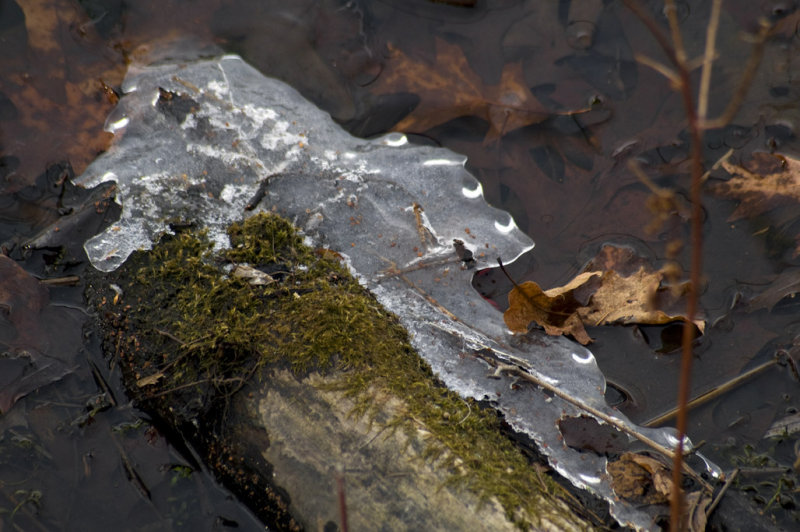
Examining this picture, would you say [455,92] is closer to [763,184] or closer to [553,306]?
[553,306]

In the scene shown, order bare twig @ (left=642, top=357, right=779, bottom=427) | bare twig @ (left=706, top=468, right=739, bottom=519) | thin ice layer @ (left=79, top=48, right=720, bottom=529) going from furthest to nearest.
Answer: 1. bare twig @ (left=642, top=357, right=779, bottom=427)
2. thin ice layer @ (left=79, top=48, right=720, bottom=529)
3. bare twig @ (left=706, top=468, right=739, bottom=519)

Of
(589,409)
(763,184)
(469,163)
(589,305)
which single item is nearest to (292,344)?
(589,409)

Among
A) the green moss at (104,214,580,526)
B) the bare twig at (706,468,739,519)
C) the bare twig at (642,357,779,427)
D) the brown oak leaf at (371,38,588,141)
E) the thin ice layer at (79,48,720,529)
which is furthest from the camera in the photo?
the brown oak leaf at (371,38,588,141)

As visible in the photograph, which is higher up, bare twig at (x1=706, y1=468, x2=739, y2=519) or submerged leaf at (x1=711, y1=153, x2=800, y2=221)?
submerged leaf at (x1=711, y1=153, x2=800, y2=221)

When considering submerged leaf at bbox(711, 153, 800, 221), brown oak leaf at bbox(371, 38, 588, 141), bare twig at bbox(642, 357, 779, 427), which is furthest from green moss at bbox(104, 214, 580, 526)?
submerged leaf at bbox(711, 153, 800, 221)

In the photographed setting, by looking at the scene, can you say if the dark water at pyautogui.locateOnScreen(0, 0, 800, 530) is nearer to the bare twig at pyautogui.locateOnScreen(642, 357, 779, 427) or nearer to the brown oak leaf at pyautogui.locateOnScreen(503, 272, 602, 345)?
the bare twig at pyautogui.locateOnScreen(642, 357, 779, 427)

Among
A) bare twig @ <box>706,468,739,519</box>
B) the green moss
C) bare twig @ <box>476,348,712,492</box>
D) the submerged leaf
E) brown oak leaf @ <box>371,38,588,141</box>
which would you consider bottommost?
bare twig @ <box>706,468,739,519</box>

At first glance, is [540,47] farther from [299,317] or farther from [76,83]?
[76,83]
